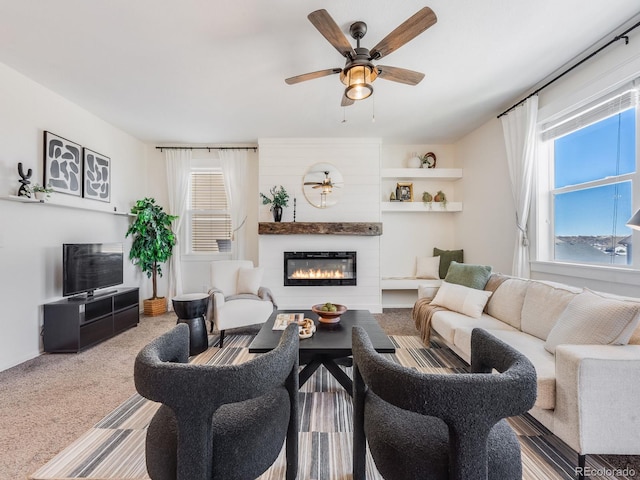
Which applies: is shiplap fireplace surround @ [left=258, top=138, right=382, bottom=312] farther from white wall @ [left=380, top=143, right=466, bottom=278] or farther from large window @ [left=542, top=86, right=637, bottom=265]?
large window @ [left=542, top=86, right=637, bottom=265]

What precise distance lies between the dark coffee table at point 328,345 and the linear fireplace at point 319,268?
199 cm

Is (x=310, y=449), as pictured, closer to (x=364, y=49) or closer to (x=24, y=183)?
(x=364, y=49)

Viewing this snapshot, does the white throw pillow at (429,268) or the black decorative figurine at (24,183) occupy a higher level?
the black decorative figurine at (24,183)

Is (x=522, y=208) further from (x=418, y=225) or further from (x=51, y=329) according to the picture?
(x=51, y=329)

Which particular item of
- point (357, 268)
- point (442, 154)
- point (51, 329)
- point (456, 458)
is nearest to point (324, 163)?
point (357, 268)

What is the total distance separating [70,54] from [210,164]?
2389 mm

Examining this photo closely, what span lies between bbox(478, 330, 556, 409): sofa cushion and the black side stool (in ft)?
8.74

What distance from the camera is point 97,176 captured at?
3602 mm

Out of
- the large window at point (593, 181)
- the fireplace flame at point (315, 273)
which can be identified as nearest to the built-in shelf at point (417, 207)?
the fireplace flame at point (315, 273)

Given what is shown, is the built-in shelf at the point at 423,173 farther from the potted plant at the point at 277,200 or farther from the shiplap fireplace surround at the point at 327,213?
the potted plant at the point at 277,200

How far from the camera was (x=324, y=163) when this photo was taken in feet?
14.6

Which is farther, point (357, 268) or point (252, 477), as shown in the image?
point (357, 268)

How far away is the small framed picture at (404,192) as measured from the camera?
15.6ft

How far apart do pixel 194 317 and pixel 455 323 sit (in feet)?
8.11
